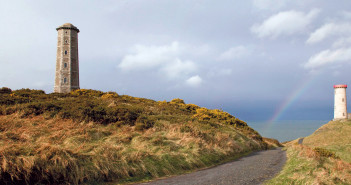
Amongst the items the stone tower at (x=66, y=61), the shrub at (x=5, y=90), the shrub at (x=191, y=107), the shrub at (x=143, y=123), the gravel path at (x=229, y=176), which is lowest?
the gravel path at (x=229, y=176)

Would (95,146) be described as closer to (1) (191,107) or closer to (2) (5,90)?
(1) (191,107)

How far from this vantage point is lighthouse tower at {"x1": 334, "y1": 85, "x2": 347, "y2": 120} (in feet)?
188

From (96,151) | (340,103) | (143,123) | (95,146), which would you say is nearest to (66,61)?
(143,123)

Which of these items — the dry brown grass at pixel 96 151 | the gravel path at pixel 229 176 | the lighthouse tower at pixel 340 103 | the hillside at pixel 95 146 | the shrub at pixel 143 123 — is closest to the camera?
the dry brown grass at pixel 96 151

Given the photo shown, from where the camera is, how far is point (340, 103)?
57750 mm

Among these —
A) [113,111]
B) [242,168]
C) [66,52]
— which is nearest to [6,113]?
[113,111]

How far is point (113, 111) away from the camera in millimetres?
16828

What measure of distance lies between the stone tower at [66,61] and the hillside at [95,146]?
2628 centimetres

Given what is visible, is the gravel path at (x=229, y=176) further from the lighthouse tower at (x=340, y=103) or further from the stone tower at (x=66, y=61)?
the lighthouse tower at (x=340, y=103)

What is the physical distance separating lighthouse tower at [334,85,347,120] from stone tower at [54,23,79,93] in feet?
197

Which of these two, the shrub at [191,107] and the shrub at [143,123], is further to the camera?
the shrub at [191,107]

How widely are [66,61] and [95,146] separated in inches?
1518

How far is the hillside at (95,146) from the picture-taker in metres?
7.95

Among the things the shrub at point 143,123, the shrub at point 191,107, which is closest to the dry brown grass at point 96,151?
the shrub at point 143,123
